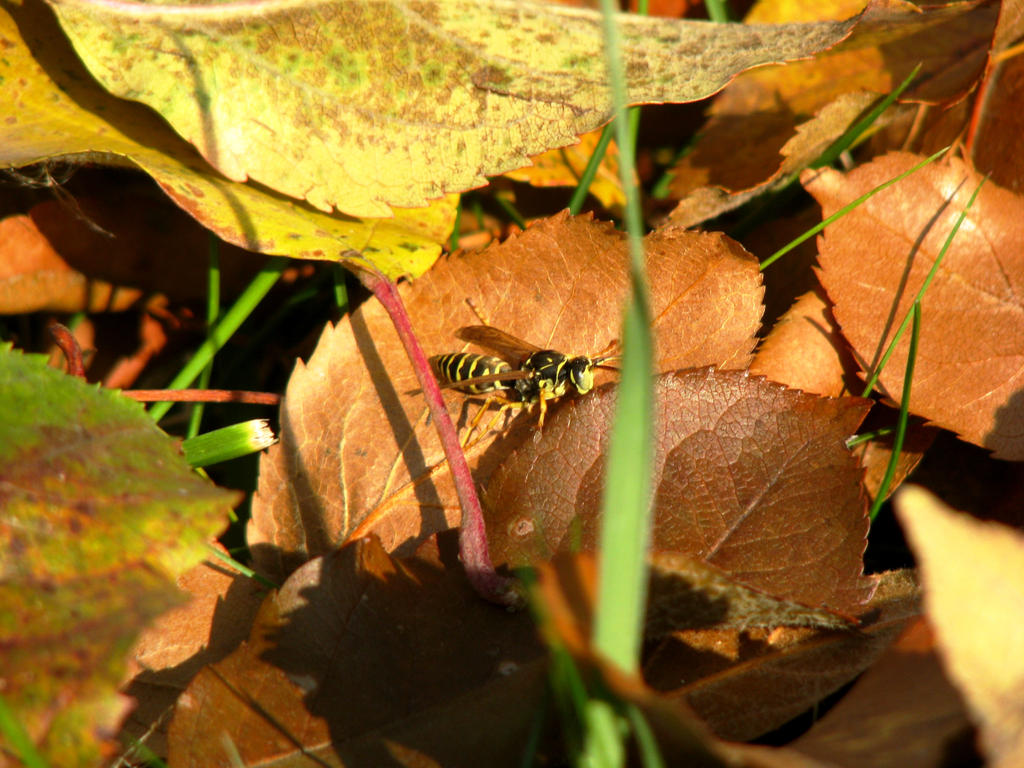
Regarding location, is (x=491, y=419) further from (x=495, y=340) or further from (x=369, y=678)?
(x=369, y=678)

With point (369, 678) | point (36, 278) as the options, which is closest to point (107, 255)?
point (36, 278)

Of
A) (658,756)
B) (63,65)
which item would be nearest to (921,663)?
(658,756)

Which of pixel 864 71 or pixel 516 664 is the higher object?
pixel 864 71

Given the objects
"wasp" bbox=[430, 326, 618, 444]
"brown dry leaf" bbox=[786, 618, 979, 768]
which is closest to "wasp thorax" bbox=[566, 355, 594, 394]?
"wasp" bbox=[430, 326, 618, 444]

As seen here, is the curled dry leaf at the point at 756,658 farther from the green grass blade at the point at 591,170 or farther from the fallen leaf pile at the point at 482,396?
the green grass blade at the point at 591,170

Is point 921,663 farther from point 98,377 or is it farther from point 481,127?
point 98,377

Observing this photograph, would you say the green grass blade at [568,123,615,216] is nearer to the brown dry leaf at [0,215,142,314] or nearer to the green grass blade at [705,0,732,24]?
the green grass blade at [705,0,732,24]
